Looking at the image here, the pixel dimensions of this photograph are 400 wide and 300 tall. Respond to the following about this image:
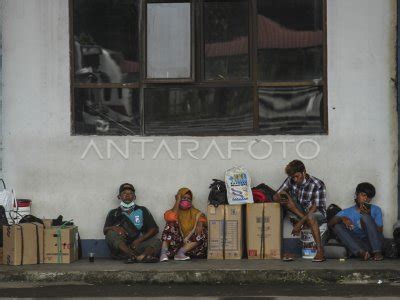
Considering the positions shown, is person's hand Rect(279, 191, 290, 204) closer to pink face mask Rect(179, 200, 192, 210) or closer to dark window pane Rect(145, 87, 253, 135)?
dark window pane Rect(145, 87, 253, 135)

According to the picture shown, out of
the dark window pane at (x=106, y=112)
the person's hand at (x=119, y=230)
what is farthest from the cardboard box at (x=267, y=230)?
the dark window pane at (x=106, y=112)

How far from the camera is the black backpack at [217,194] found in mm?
13719

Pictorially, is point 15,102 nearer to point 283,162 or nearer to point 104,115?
point 104,115

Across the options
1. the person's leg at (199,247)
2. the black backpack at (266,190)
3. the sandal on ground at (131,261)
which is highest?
the black backpack at (266,190)

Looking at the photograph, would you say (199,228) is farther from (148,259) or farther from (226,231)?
(148,259)

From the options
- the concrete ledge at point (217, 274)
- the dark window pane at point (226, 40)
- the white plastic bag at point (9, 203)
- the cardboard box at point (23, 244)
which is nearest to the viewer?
the concrete ledge at point (217, 274)

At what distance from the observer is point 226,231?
44.9 feet

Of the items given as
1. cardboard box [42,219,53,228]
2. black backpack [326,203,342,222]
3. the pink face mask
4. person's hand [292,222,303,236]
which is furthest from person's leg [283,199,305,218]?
cardboard box [42,219,53,228]

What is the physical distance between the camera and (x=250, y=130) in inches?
554

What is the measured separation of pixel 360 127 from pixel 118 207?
3426 millimetres

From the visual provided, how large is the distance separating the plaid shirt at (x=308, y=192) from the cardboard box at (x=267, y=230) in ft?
1.02

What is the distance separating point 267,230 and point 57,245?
2.76m

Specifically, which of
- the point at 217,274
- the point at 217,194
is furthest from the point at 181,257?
the point at 217,274

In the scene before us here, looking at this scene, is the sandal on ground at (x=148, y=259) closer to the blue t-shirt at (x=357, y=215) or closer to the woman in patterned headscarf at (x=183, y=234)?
the woman in patterned headscarf at (x=183, y=234)
